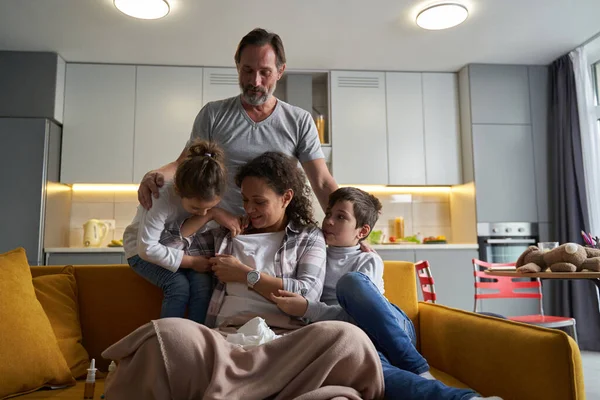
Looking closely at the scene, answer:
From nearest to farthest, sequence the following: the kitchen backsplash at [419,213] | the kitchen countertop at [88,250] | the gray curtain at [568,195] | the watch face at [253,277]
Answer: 1. the watch face at [253,277]
2. the kitchen countertop at [88,250]
3. the gray curtain at [568,195]
4. the kitchen backsplash at [419,213]

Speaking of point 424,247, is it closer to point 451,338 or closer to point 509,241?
point 509,241

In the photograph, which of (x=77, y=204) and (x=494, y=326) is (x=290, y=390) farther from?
(x=77, y=204)

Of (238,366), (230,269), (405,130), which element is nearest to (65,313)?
(230,269)

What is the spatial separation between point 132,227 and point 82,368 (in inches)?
19.7

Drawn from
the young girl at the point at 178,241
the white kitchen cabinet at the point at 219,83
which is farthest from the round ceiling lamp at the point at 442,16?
the young girl at the point at 178,241

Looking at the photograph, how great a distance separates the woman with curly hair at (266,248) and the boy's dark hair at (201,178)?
0.09 m

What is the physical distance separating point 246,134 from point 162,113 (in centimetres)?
294

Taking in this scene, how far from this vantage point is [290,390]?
1.17 m

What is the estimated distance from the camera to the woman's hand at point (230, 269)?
5.27ft

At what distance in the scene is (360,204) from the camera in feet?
5.90

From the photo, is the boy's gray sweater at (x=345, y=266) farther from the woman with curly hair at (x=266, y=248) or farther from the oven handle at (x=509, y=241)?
the oven handle at (x=509, y=241)

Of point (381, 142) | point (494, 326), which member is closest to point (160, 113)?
point (381, 142)

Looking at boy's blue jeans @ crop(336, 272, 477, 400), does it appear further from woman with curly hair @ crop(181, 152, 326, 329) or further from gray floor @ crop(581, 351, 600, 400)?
gray floor @ crop(581, 351, 600, 400)

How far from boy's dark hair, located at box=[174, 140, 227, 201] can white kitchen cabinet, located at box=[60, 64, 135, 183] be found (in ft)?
10.2
